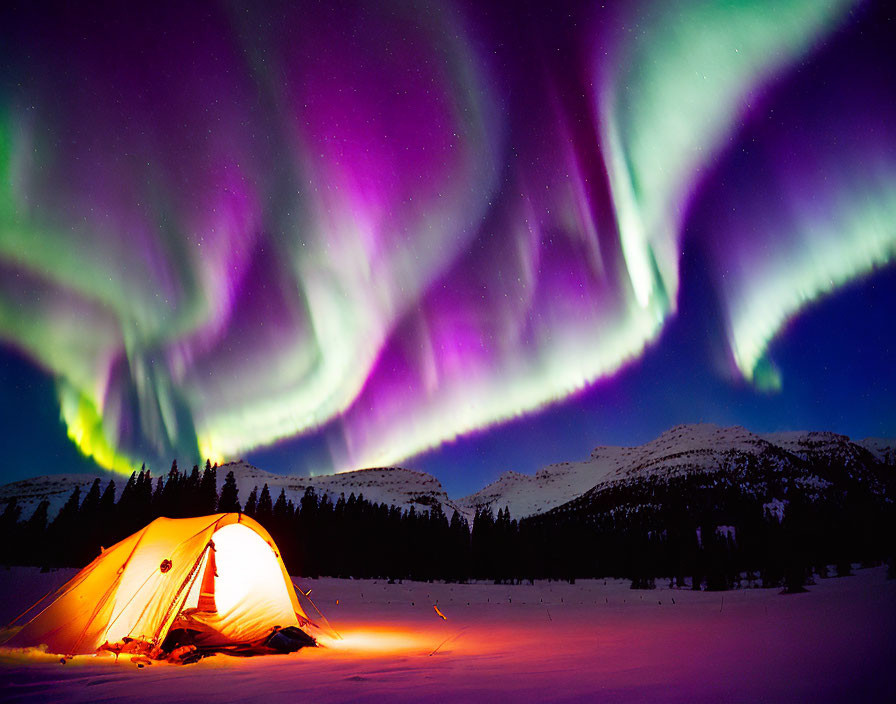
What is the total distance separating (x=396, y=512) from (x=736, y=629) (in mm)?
94910

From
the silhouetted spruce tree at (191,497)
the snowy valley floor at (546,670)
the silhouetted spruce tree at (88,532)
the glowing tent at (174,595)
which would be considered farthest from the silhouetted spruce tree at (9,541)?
the snowy valley floor at (546,670)

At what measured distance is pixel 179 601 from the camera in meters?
10.2

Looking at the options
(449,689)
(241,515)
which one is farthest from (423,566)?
(449,689)

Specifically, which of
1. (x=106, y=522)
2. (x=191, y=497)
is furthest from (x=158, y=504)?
(x=106, y=522)

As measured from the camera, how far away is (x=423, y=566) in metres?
81.9

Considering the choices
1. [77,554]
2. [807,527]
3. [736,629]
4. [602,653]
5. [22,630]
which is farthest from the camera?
[77,554]

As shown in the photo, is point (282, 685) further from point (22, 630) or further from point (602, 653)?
point (22, 630)

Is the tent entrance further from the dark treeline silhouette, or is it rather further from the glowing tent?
the dark treeline silhouette

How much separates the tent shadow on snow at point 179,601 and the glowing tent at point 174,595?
2cm

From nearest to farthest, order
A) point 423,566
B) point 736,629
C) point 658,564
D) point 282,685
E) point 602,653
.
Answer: point 282,685 → point 602,653 → point 736,629 → point 658,564 → point 423,566

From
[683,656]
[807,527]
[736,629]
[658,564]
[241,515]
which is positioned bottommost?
[658,564]

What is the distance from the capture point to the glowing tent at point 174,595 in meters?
10.2

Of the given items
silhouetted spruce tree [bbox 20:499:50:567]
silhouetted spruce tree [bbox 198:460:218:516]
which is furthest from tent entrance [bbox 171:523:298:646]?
silhouetted spruce tree [bbox 20:499:50:567]

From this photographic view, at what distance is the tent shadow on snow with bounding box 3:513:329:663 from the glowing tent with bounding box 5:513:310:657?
2cm
